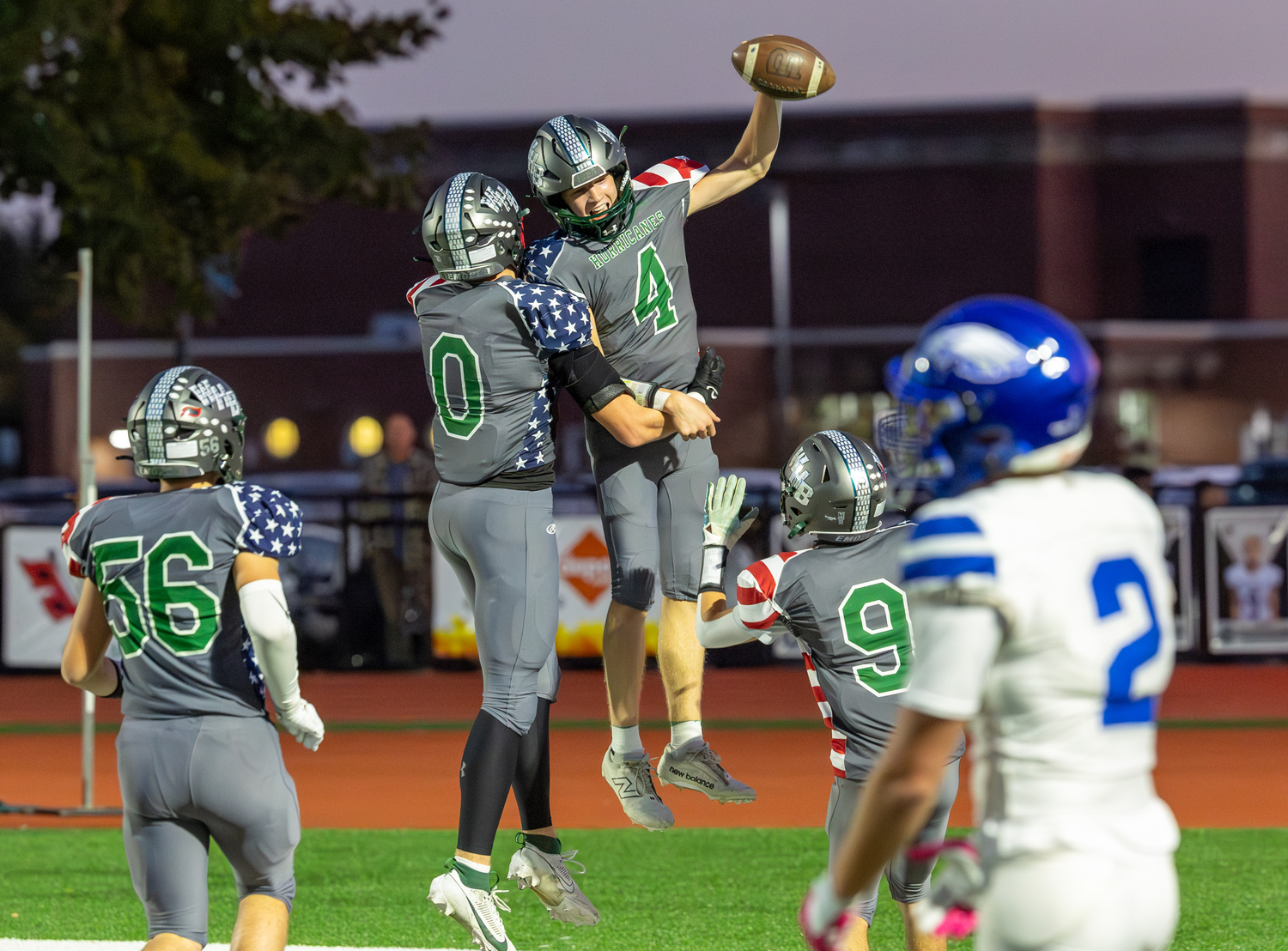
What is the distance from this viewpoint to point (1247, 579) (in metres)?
16.9

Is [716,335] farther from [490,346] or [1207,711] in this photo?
[490,346]

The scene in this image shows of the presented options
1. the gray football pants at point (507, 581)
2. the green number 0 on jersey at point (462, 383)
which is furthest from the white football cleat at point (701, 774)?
the green number 0 on jersey at point (462, 383)

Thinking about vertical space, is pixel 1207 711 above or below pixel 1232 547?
below

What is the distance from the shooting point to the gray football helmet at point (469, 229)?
565cm

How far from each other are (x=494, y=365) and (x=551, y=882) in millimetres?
1908

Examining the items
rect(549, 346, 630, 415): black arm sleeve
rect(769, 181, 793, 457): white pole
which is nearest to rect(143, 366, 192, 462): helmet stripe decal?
rect(549, 346, 630, 415): black arm sleeve

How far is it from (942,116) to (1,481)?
25612 mm

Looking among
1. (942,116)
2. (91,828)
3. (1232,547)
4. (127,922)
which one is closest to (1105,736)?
(127,922)

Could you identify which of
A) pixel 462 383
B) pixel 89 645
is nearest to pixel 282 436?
pixel 462 383

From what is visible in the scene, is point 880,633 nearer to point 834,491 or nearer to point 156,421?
point 834,491

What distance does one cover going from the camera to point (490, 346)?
222 inches

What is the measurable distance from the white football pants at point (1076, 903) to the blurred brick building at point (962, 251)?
3712 centimetres

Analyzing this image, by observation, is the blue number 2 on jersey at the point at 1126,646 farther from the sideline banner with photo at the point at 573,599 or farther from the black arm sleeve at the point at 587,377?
the sideline banner with photo at the point at 573,599

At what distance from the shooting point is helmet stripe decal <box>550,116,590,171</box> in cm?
605
